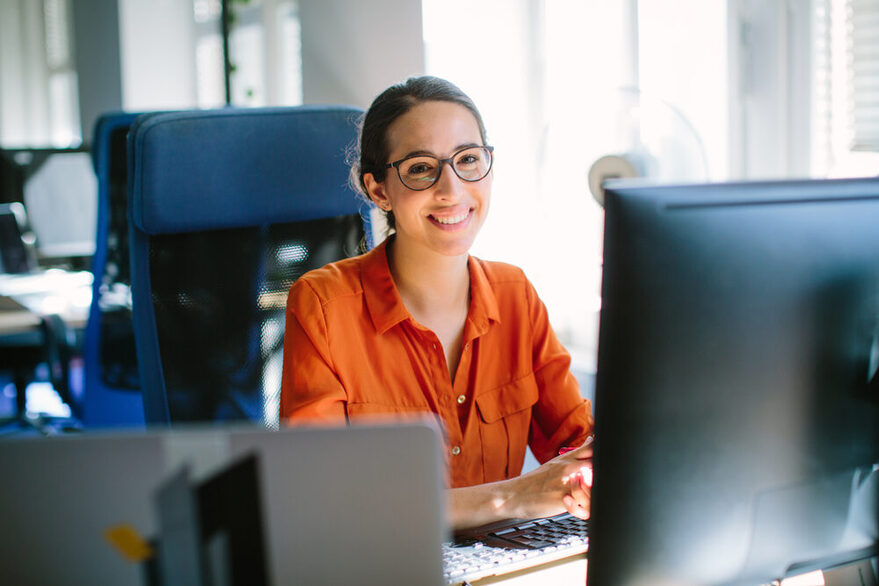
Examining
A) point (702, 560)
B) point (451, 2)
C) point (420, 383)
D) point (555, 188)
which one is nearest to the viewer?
point (702, 560)

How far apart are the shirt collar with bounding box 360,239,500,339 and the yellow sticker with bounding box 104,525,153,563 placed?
813mm

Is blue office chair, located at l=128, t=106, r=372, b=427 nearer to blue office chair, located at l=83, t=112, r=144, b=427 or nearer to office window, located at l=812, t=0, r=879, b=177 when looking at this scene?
blue office chair, located at l=83, t=112, r=144, b=427

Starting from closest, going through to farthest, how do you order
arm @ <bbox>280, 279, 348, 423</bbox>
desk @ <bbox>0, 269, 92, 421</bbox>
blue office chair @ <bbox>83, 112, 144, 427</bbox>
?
arm @ <bbox>280, 279, 348, 423</bbox>, blue office chair @ <bbox>83, 112, 144, 427</bbox>, desk @ <bbox>0, 269, 92, 421</bbox>

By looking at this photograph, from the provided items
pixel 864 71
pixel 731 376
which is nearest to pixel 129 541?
pixel 731 376

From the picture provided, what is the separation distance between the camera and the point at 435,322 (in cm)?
143

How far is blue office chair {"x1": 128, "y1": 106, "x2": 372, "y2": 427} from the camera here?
1428 mm

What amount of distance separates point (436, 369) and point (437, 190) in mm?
295

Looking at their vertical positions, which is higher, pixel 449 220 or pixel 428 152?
pixel 428 152

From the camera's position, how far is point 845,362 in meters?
0.69

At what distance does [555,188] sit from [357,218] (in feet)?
2.21

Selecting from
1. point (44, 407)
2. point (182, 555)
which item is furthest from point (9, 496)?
point (44, 407)

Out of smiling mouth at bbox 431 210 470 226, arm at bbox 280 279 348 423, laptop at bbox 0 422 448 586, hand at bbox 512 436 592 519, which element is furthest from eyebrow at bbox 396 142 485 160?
laptop at bbox 0 422 448 586

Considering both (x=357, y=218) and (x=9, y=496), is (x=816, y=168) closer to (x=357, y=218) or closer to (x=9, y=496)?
(x=357, y=218)

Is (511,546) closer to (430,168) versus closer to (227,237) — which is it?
(430,168)
